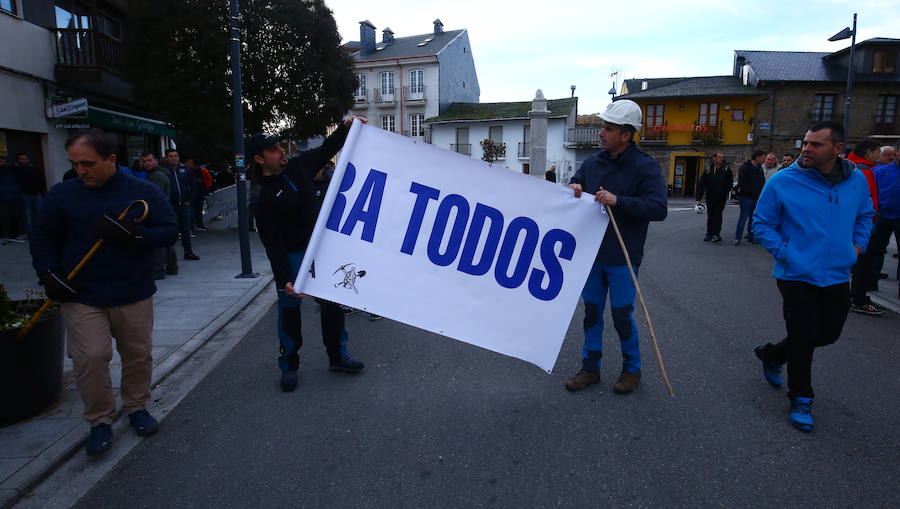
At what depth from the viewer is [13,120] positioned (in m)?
11.9

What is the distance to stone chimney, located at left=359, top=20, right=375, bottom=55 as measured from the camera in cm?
4853

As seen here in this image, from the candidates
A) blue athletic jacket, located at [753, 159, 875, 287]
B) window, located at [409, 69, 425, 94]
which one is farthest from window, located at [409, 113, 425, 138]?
blue athletic jacket, located at [753, 159, 875, 287]

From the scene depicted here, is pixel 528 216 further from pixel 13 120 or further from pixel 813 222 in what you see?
pixel 13 120

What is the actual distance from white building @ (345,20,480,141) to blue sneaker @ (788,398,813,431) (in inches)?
1739

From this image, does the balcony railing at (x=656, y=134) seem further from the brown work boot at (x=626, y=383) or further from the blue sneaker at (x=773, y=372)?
the brown work boot at (x=626, y=383)

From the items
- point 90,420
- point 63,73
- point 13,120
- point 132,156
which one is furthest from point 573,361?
point 132,156

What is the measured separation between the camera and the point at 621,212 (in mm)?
3621

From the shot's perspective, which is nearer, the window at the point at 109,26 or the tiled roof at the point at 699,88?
the window at the point at 109,26

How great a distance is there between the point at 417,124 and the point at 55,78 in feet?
117

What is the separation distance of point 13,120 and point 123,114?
3618 millimetres

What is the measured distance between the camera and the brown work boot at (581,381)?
3.94 metres

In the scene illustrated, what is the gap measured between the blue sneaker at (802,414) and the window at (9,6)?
51.0ft

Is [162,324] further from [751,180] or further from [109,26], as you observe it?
[109,26]

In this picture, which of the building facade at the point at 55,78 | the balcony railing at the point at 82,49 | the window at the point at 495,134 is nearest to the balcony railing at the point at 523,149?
the window at the point at 495,134
